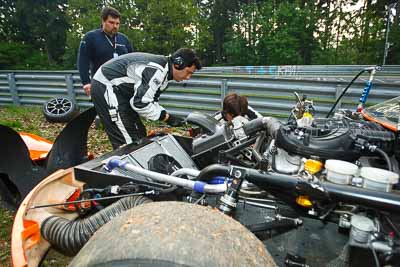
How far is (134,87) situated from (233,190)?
6.41ft

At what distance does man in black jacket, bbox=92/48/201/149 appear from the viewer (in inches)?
117

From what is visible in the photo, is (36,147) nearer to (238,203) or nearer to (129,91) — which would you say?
(129,91)

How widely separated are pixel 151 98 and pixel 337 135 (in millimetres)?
1832

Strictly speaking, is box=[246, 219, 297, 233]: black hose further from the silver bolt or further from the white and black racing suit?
the white and black racing suit

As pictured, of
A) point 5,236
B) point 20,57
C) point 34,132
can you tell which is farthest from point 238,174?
point 20,57

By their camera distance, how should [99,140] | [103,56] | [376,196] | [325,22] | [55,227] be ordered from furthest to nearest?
1. [325,22]
2. [99,140]
3. [103,56]
4. [55,227]
5. [376,196]

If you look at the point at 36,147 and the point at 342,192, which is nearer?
the point at 342,192

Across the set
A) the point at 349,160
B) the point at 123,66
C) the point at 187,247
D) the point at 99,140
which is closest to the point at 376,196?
the point at 349,160

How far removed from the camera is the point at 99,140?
5621mm

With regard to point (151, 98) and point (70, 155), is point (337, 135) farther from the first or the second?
point (70, 155)

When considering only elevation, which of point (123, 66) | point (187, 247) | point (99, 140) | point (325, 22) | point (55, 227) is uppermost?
point (325, 22)

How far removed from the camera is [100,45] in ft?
14.5

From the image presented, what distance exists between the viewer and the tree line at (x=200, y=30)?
2511 centimetres

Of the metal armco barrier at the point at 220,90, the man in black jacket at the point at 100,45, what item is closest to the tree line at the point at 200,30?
the metal armco barrier at the point at 220,90
